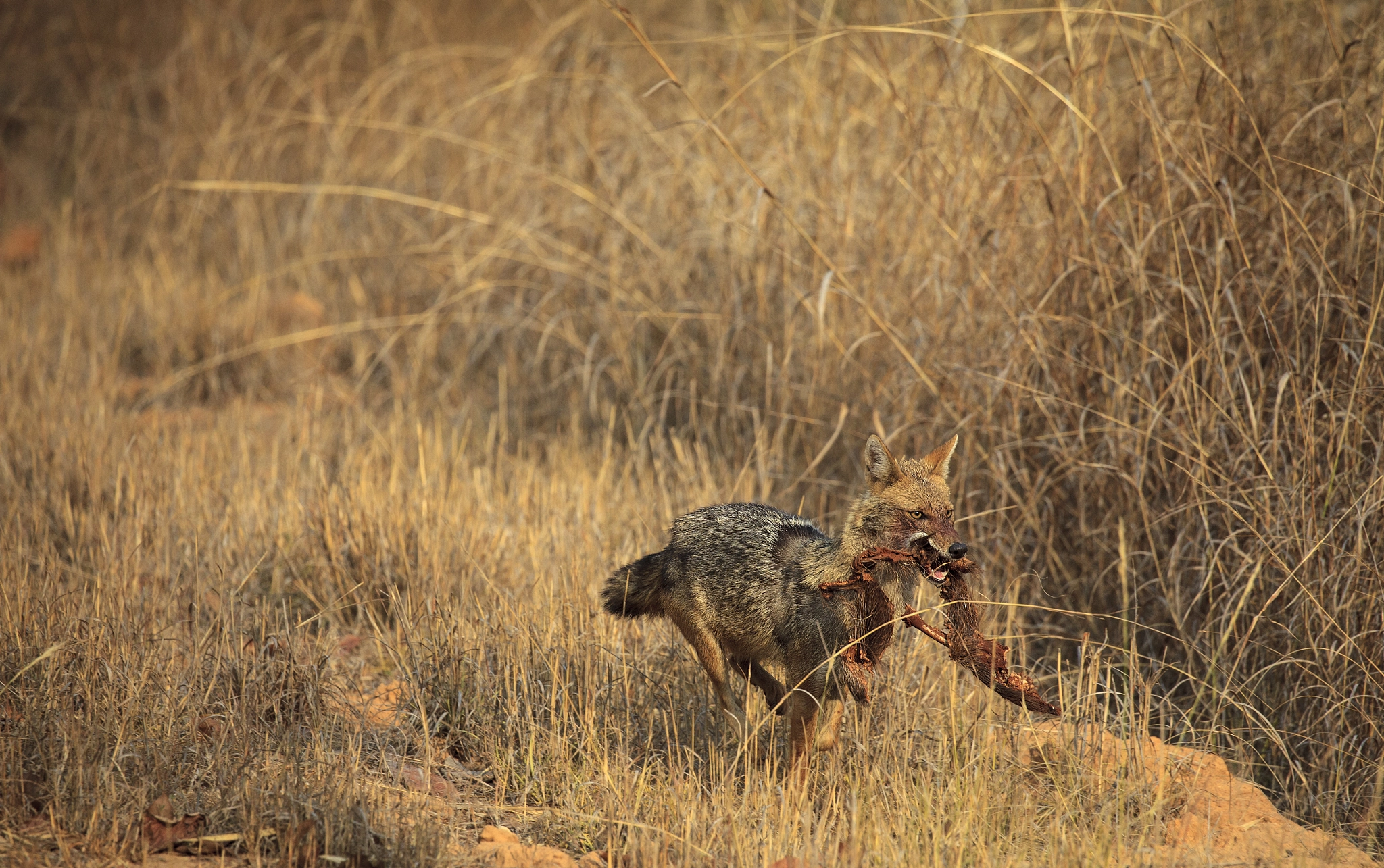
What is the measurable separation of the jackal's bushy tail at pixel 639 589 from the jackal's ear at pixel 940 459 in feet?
3.33

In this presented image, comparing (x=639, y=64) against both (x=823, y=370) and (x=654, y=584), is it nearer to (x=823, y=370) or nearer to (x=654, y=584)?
(x=823, y=370)

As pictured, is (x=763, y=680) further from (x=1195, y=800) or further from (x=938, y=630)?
(x=1195, y=800)

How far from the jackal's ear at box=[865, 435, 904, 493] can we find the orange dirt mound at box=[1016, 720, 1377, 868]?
1.05m

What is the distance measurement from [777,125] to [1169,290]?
10.0 ft

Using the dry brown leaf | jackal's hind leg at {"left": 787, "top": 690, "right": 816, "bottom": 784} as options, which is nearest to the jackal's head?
jackal's hind leg at {"left": 787, "top": 690, "right": 816, "bottom": 784}

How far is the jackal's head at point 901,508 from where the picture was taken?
3338mm

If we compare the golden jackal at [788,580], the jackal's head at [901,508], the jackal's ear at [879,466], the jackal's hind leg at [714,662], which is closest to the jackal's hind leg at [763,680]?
the golden jackal at [788,580]

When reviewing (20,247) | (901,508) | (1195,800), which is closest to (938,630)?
(901,508)

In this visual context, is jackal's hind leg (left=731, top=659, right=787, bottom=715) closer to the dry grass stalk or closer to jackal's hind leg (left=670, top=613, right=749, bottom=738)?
jackal's hind leg (left=670, top=613, right=749, bottom=738)

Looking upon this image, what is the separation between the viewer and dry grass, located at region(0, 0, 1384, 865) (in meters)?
3.65

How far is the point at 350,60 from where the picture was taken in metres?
10.9

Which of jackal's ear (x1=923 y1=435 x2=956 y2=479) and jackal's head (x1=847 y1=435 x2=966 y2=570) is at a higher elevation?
jackal's ear (x1=923 y1=435 x2=956 y2=479)

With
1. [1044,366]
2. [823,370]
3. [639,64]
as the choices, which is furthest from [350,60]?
[1044,366]

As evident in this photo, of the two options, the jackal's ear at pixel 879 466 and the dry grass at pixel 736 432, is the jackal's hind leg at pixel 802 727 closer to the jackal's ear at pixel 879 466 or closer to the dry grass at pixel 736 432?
the dry grass at pixel 736 432
